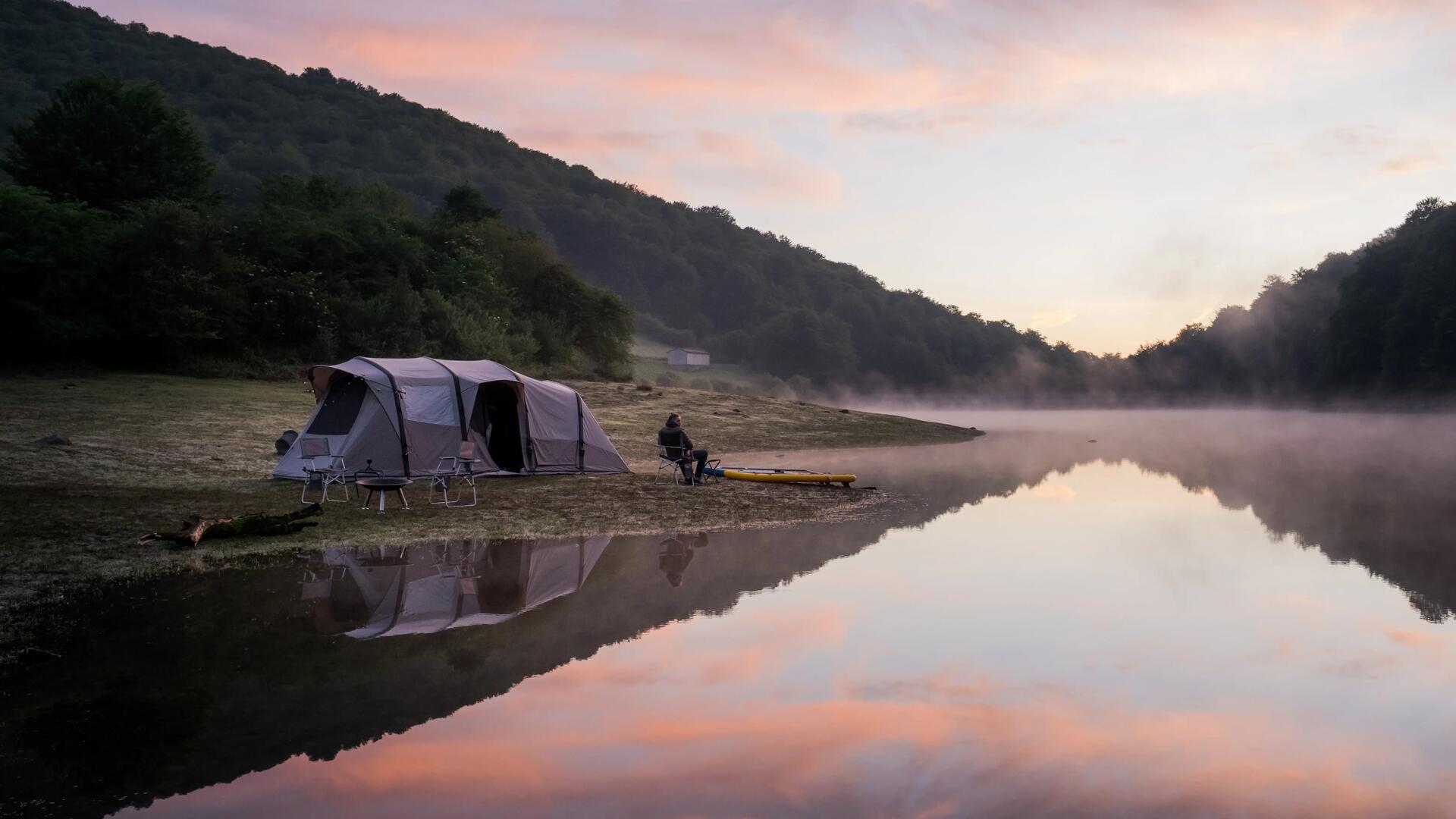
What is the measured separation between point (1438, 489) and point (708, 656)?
21.2 m

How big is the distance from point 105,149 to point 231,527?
1397 inches

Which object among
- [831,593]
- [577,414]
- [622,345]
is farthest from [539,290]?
[831,593]

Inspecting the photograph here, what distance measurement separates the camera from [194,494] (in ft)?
55.0

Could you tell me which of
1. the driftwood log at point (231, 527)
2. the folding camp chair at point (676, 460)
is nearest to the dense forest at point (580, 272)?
the folding camp chair at point (676, 460)

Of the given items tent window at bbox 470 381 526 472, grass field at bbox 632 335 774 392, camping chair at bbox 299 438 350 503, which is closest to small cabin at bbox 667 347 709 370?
Result: grass field at bbox 632 335 774 392

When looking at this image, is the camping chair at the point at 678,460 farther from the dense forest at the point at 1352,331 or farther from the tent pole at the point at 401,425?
the dense forest at the point at 1352,331

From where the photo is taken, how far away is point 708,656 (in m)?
8.99

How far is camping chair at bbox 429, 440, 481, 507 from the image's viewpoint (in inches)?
691

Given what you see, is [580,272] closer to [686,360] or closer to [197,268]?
[686,360]

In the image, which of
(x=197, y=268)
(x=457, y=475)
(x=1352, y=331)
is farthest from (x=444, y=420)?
(x=1352, y=331)

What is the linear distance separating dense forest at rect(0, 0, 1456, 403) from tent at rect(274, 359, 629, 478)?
17.5 metres

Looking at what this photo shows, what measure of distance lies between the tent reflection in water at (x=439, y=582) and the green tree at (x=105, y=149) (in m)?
34.6

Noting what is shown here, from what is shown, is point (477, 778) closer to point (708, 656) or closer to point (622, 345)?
point (708, 656)

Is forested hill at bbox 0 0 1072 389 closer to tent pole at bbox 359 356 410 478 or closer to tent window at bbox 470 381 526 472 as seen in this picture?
tent window at bbox 470 381 526 472
